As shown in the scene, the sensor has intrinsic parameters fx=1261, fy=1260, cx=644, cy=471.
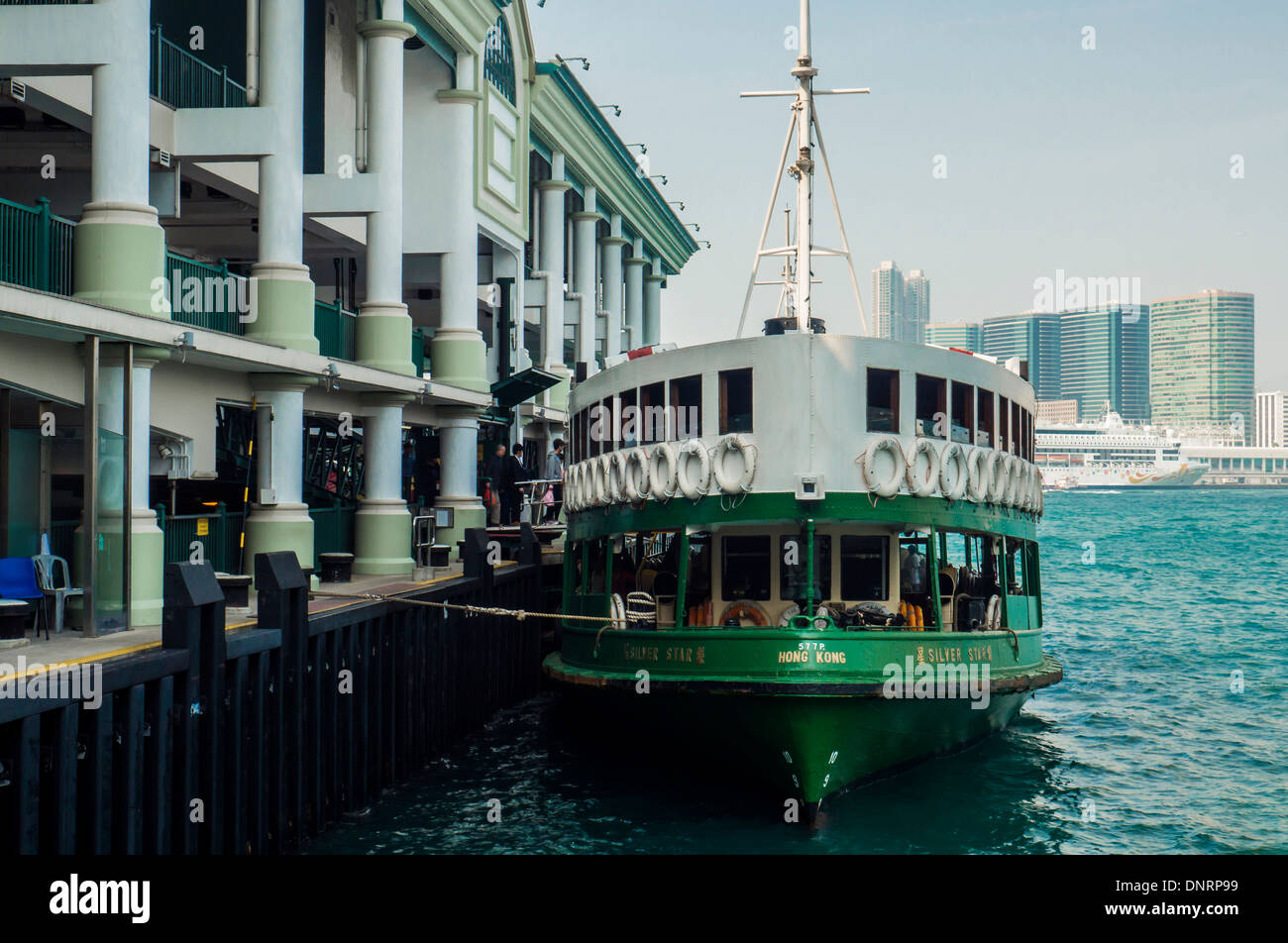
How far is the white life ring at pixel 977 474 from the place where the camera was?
53.8ft

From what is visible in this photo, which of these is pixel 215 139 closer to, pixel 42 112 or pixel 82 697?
pixel 42 112

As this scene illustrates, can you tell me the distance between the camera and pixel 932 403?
16422mm

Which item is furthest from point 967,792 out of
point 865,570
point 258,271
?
point 258,271

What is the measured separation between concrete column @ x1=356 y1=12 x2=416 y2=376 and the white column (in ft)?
49.5

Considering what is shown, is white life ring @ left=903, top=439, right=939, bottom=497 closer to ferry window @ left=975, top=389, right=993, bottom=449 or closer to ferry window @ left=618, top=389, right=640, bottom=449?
ferry window @ left=975, top=389, right=993, bottom=449

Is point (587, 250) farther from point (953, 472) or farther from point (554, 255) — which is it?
point (953, 472)

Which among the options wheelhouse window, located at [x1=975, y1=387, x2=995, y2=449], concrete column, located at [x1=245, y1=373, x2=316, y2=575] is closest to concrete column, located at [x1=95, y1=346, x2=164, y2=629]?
concrete column, located at [x1=245, y1=373, x2=316, y2=575]

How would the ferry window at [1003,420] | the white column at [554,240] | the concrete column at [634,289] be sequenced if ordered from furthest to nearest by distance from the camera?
the concrete column at [634,289], the white column at [554,240], the ferry window at [1003,420]

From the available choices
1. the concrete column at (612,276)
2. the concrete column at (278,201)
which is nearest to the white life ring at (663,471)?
the concrete column at (278,201)

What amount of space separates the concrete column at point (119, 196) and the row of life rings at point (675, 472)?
20.7 feet

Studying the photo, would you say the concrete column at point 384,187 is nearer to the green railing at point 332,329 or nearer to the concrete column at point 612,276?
the green railing at point 332,329

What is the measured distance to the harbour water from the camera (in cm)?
1523

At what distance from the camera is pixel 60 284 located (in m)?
14.9
